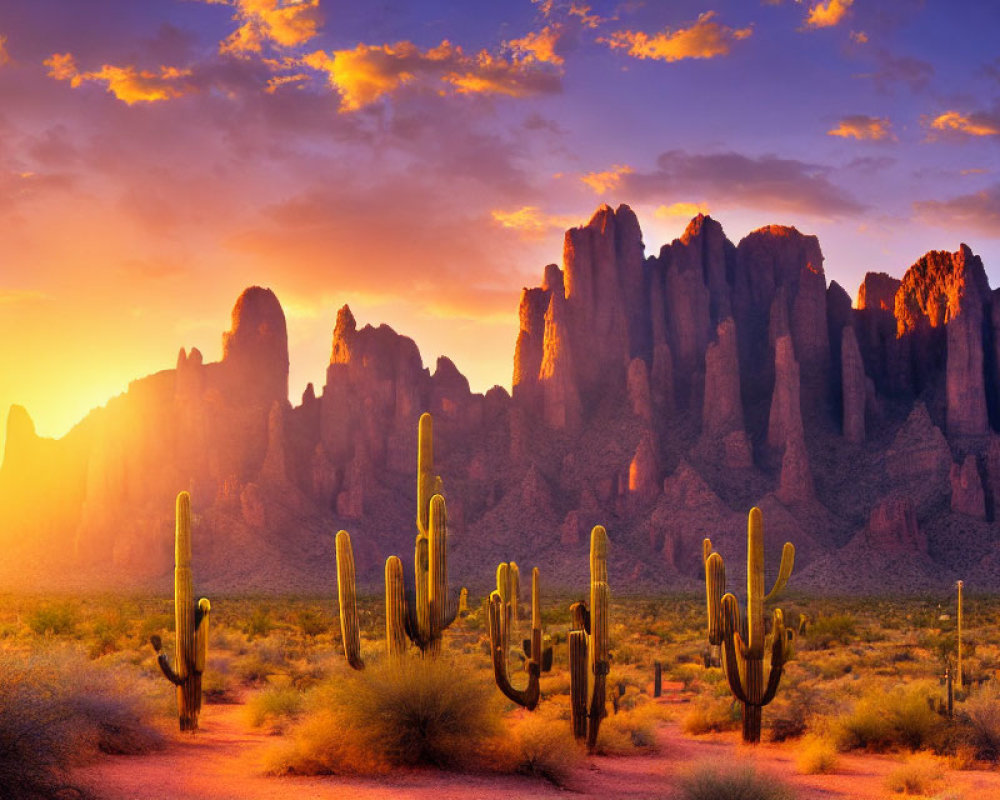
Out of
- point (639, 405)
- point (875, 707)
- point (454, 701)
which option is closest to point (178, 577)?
point (454, 701)

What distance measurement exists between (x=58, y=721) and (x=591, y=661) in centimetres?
771

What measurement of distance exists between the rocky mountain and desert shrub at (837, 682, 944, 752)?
64.8 meters

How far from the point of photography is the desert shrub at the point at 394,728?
14.8 m

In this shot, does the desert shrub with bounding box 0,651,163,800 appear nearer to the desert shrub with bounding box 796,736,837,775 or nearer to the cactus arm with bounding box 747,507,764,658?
the cactus arm with bounding box 747,507,764,658

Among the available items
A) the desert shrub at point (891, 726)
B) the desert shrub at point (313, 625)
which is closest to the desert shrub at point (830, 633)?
the desert shrub at point (313, 625)

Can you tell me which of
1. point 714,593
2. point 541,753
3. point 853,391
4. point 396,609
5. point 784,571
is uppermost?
point 853,391

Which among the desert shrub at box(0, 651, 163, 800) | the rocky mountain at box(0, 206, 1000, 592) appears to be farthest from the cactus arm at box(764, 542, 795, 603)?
the rocky mountain at box(0, 206, 1000, 592)

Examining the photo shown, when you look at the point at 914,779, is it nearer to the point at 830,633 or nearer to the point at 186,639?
the point at 186,639

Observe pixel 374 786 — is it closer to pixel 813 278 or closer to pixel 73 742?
pixel 73 742

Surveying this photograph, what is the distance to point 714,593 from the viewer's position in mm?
19891

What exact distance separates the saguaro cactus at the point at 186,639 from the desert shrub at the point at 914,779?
35.4 ft

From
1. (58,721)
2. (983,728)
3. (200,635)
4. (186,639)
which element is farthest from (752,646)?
(58,721)

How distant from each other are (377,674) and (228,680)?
37.4 ft

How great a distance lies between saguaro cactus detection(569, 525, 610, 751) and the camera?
16.3 m
